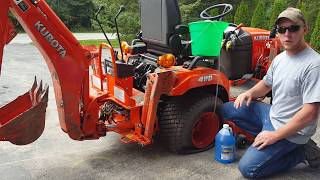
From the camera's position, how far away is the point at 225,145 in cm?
398

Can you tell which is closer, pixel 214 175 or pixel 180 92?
pixel 214 175

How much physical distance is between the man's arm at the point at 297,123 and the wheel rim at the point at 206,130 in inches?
36.3

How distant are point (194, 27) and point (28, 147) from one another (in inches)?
87.7

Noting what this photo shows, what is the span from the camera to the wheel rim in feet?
14.5

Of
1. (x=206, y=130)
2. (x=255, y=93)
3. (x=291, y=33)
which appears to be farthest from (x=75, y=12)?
(x=291, y=33)

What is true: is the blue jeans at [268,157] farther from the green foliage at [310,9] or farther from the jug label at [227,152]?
the green foliage at [310,9]

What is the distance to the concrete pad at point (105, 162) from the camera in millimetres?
3822

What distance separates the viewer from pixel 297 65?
3555 mm

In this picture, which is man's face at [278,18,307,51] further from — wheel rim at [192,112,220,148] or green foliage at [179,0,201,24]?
green foliage at [179,0,201,24]

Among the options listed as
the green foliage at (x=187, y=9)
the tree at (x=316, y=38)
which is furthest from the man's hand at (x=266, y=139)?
the green foliage at (x=187, y=9)

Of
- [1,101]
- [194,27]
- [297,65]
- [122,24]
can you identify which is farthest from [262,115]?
[122,24]

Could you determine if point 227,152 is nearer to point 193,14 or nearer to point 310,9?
point 310,9

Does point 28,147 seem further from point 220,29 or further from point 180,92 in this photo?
point 220,29

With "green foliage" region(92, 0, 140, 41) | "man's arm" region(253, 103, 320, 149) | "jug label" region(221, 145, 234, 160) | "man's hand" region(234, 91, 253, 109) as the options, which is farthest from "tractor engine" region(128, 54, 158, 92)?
"green foliage" region(92, 0, 140, 41)
